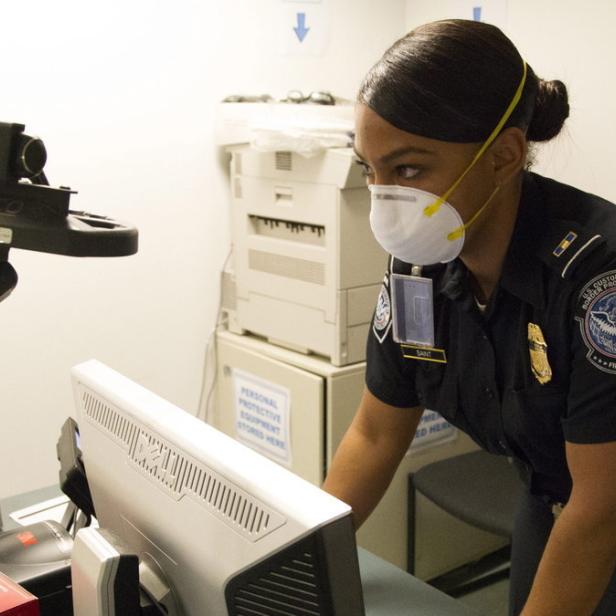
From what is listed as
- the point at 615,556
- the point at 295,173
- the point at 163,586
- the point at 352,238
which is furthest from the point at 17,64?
the point at 615,556

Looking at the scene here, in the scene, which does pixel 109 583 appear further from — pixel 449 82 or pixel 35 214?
pixel 449 82

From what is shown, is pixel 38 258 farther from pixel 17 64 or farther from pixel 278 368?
pixel 278 368

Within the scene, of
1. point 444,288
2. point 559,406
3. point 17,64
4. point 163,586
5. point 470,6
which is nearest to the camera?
point 163,586

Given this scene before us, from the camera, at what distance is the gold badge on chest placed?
1.06 metres

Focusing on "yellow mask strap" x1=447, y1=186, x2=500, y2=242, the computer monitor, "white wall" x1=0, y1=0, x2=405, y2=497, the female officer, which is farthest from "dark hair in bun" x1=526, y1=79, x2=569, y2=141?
"white wall" x1=0, y1=0, x2=405, y2=497

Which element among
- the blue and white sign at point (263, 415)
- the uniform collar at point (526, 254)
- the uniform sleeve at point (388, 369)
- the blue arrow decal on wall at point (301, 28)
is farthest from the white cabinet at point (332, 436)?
the uniform collar at point (526, 254)

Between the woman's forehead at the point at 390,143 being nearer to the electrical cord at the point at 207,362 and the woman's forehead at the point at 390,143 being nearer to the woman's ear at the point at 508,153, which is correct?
the woman's ear at the point at 508,153

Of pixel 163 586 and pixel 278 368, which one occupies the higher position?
pixel 163 586

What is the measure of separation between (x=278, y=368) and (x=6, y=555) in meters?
1.38

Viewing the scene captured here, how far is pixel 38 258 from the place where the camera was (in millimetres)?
2195

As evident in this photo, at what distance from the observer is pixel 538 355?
1073 millimetres

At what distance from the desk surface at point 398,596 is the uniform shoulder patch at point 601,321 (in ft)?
1.42

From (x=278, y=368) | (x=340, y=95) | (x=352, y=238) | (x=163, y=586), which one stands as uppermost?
(x=340, y=95)

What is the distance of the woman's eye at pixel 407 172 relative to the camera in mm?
1073
